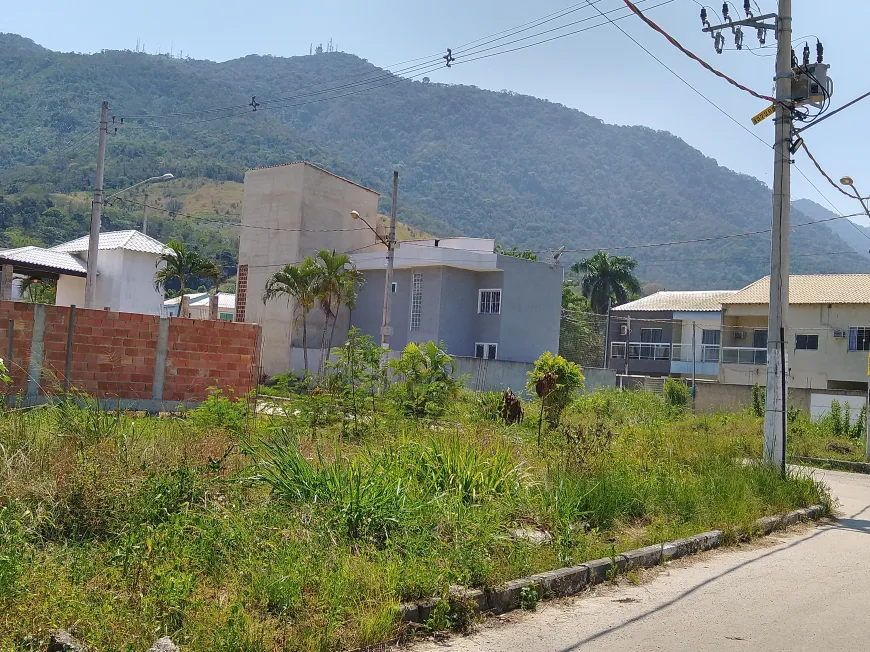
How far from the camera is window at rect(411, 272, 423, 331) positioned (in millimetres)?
39500

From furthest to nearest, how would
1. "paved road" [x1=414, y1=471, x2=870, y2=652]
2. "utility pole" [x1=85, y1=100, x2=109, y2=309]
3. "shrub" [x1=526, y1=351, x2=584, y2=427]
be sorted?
"utility pole" [x1=85, y1=100, x2=109, y2=309]
"shrub" [x1=526, y1=351, x2=584, y2=427]
"paved road" [x1=414, y1=471, x2=870, y2=652]

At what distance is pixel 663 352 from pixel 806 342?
38.4ft

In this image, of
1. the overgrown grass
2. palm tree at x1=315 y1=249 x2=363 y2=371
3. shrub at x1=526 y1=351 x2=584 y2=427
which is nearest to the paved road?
the overgrown grass

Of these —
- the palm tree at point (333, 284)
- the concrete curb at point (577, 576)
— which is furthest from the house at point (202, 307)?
the concrete curb at point (577, 576)

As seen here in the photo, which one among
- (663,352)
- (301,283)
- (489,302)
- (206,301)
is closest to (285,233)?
(301,283)

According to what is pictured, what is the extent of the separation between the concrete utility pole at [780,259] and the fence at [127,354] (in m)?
10.3

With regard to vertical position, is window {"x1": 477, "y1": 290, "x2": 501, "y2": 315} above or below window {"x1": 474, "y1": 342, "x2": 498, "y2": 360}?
above

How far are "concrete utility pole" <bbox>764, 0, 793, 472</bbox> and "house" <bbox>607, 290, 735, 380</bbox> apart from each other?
34854 millimetres

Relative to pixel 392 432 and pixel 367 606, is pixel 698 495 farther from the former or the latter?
pixel 367 606

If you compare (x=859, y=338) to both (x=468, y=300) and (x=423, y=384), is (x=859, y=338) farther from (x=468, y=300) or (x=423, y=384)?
(x=423, y=384)

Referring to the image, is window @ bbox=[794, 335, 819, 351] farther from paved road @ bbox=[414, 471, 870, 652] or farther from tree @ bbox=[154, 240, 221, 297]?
paved road @ bbox=[414, 471, 870, 652]

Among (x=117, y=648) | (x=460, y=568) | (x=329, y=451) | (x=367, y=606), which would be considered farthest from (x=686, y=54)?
(x=117, y=648)

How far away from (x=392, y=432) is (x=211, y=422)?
89.9 inches

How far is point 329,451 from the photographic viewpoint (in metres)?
8.80
